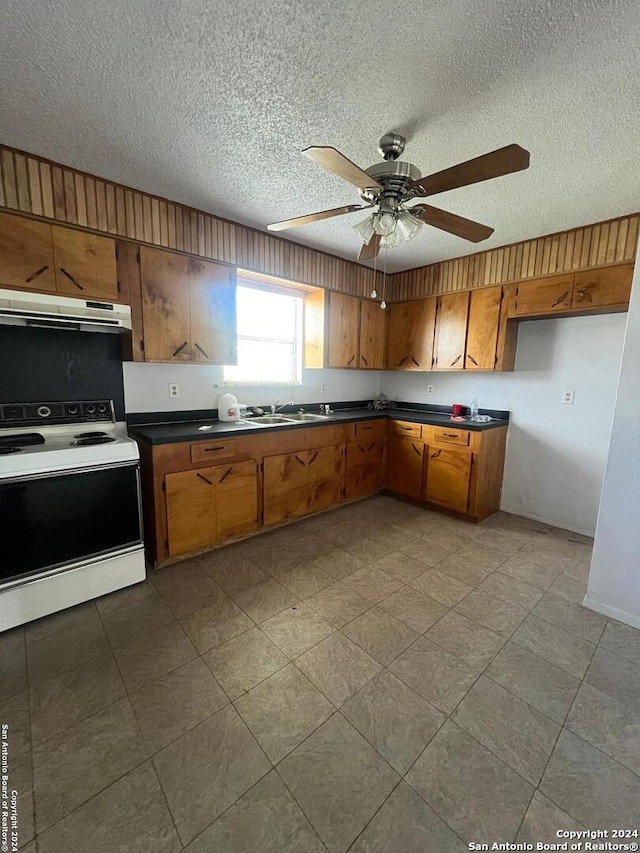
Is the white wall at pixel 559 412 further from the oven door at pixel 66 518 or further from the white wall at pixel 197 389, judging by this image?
the oven door at pixel 66 518

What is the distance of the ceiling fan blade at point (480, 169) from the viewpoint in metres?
1.22

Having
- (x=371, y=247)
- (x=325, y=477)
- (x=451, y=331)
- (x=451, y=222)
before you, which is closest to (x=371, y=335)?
(x=451, y=331)

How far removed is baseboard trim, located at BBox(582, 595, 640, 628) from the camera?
198 centimetres

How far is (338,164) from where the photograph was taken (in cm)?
137

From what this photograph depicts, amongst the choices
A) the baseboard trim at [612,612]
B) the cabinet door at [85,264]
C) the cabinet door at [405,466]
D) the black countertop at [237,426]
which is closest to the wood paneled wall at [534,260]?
the black countertop at [237,426]

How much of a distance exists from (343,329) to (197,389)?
1.66 m

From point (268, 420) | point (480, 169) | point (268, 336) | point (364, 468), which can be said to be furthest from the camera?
point (364, 468)

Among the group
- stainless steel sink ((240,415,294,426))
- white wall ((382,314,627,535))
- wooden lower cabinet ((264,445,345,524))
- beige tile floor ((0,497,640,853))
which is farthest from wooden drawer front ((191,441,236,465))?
white wall ((382,314,627,535))

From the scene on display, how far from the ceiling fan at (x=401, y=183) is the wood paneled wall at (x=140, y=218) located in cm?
97

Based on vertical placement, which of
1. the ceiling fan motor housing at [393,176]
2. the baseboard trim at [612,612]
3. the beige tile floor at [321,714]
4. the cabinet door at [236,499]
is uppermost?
the ceiling fan motor housing at [393,176]

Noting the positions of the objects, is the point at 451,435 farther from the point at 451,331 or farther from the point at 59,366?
the point at 59,366

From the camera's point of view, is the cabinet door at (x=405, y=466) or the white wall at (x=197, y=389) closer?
the white wall at (x=197, y=389)

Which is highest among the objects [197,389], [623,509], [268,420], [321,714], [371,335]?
[371,335]

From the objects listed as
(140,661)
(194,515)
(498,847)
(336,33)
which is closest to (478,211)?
(336,33)
